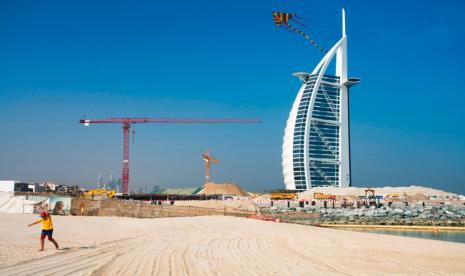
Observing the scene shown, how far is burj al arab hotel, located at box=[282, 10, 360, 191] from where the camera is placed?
99.9 m

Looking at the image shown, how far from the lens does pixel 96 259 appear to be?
1072 cm

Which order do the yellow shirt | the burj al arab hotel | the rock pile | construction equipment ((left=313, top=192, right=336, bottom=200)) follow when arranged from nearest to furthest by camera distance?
the yellow shirt
the rock pile
construction equipment ((left=313, top=192, right=336, bottom=200))
the burj al arab hotel

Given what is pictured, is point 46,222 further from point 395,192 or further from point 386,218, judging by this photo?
point 395,192

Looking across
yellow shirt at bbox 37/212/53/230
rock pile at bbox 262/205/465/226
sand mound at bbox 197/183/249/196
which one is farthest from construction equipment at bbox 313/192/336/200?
yellow shirt at bbox 37/212/53/230

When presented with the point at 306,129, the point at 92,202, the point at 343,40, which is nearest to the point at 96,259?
the point at 92,202

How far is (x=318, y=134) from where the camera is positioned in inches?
4040

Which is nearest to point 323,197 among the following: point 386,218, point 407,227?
point 386,218

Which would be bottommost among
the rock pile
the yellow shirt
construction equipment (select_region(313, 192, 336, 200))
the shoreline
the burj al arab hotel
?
the shoreline

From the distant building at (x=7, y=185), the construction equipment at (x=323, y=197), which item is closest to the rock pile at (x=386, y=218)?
the construction equipment at (x=323, y=197)

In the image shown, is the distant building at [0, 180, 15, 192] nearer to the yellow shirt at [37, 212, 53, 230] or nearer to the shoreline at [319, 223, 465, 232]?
the shoreline at [319, 223, 465, 232]

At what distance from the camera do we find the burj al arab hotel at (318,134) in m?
99.9

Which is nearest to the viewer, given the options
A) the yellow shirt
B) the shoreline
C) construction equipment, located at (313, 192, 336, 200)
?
the yellow shirt

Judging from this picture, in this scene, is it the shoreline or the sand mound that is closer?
the shoreline

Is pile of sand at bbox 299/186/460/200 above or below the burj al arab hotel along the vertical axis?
below
